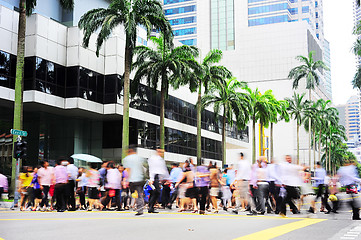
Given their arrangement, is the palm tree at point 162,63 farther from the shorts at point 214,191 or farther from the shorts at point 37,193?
the shorts at point 214,191

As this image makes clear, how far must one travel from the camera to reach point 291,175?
39.1ft

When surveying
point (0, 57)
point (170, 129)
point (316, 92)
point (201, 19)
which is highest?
point (201, 19)

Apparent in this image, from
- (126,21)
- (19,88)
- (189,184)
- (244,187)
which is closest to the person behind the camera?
(244,187)

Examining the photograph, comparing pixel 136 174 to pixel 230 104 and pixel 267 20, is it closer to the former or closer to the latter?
pixel 230 104

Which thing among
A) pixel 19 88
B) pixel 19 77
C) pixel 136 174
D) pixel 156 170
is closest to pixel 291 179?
pixel 156 170

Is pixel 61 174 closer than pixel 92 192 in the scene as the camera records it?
Yes

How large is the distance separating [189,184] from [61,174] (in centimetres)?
415

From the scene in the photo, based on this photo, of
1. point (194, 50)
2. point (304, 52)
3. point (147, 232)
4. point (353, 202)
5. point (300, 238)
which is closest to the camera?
point (300, 238)

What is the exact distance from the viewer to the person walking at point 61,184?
46.5 feet

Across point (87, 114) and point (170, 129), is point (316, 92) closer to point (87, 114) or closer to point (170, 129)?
point (170, 129)

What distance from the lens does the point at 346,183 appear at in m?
12.4

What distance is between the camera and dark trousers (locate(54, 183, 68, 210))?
14.4 meters

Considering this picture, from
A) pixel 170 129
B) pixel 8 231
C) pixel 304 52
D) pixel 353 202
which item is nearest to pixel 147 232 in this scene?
pixel 8 231

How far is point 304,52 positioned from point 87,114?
82128 millimetres
